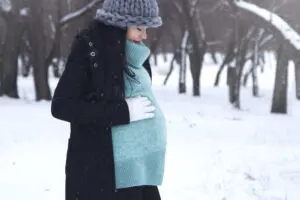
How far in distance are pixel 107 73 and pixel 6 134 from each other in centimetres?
948

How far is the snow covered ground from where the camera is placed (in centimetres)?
711

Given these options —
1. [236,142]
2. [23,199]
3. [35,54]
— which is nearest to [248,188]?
[23,199]

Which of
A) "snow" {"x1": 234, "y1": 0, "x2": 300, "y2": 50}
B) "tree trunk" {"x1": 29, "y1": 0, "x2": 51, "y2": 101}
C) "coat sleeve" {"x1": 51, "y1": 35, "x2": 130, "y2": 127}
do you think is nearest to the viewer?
"coat sleeve" {"x1": 51, "y1": 35, "x2": 130, "y2": 127}

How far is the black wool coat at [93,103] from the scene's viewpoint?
263 cm

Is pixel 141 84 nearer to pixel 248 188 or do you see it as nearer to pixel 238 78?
pixel 248 188

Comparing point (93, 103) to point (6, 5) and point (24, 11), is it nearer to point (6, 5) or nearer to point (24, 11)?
point (6, 5)

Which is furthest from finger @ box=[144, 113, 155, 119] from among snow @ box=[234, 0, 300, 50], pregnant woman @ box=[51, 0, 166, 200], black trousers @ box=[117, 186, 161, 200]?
snow @ box=[234, 0, 300, 50]

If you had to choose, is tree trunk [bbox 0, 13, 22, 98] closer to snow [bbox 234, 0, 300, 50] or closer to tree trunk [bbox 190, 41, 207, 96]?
tree trunk [bbox 190, 41, 207, 96]

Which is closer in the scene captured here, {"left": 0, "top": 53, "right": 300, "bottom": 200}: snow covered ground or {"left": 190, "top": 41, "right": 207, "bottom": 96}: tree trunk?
{"left": 0, "top": 53, "right": 300, "bottom": 200}: snow covered ground

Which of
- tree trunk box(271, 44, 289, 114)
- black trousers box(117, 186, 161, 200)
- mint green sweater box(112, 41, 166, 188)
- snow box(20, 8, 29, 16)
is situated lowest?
tree trunk box(271, 44, 289, 114)

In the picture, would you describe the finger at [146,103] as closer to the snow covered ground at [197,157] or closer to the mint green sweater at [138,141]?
the mint green sweater at [138,141]

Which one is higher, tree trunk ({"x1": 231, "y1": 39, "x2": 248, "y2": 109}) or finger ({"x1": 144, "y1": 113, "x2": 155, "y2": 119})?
finger ({"x1": 144, "y1": 113, "x2": 155, "y2": 119})

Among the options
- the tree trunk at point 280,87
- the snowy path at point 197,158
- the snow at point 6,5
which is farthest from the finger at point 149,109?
the snow at point 6,5

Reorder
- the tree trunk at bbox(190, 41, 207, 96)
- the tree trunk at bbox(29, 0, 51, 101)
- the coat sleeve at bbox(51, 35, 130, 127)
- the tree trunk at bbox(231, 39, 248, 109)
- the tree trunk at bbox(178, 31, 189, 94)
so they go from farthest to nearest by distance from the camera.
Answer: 1. the tree trunk at bbox(178, 31, 189, 94)
2. the tree trunk at bbox(190, 41, 207, 96)
3. the tree trunk at bbox(231, 39, 248, 109)
4. the tree trunk at bbox(29, 0, 51, 101)
5. the coat sleeve at bbox(51, 35, 130, 127)
